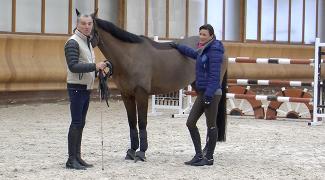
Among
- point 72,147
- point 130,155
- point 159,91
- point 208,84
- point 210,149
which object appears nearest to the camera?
point 72,147

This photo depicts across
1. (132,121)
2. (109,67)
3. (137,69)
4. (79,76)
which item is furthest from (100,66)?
(132,121)

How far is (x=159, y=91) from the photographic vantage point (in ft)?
31.0

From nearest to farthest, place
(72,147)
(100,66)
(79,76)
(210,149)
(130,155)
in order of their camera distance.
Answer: (100,66) → (79,76) → (72,147) → (210,149) → (130,155)

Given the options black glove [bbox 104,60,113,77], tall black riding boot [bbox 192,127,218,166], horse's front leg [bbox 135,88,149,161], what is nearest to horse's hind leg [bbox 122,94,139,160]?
horse's front leg [bbox 135,88,149,161]

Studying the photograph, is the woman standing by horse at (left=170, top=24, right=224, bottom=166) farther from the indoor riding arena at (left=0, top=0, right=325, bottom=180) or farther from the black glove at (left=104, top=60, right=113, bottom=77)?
the black glove at (left=104, top=60, right=113, bottom=77)

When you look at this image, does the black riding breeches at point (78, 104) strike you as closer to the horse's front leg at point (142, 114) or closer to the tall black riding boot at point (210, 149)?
the horse's front leg at point (142, 114)

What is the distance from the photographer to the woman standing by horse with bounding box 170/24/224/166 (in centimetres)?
865

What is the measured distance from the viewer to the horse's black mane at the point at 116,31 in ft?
29.1

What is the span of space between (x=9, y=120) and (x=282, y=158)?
630 cm

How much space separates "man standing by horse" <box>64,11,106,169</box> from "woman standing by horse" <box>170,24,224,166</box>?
1.27 metres

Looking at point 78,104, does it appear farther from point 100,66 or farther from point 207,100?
point 207,100

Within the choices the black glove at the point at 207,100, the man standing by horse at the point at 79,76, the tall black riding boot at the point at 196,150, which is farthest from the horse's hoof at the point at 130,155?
the black glove at the point at 207,100

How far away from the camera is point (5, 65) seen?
16.0m

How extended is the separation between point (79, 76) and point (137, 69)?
38.2 inches
